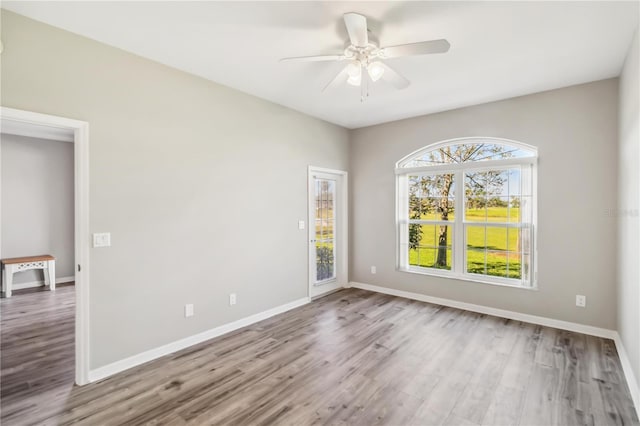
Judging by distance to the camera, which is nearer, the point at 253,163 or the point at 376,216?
the point at 253,163

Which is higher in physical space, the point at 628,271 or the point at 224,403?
the point at 628,271

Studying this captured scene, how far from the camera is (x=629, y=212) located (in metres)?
2.67

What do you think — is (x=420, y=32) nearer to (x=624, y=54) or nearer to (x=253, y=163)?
(x=624, y=54)

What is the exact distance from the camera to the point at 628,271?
2.69m

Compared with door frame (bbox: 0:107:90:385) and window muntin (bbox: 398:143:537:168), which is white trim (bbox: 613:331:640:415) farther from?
door frame (bbox: 0:107:90:385)

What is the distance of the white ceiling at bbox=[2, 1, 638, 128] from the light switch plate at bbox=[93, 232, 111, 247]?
165 cm

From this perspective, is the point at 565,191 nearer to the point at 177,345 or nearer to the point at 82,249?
the point at 177,345

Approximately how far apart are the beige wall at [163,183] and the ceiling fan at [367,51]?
148cm

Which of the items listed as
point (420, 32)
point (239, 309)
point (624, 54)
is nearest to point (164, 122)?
point (239, 309)

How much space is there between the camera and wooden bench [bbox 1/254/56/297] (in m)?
4.89

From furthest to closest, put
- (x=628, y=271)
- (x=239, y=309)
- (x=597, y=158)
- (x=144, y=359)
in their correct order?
(x=239, y=309)
(x=597, y=158)
(x=144, y=359)
(x=628, y=271)

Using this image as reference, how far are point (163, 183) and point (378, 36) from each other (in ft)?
7.84

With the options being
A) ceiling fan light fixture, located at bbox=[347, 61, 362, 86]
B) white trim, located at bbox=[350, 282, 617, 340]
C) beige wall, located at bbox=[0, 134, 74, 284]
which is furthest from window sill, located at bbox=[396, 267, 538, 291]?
beige wall, located at bbox=[0, 134, 74, 284]

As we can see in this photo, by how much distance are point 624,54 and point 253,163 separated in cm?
→ 388
